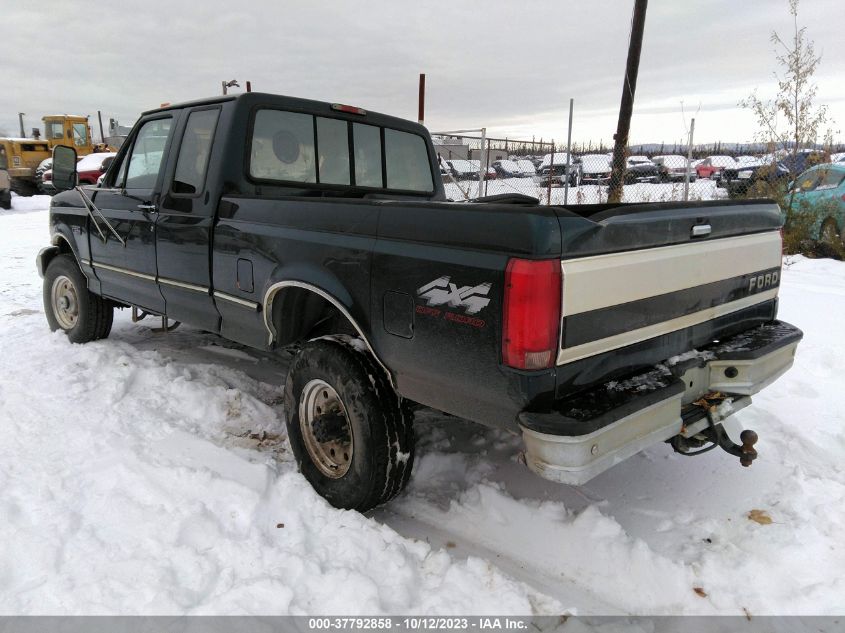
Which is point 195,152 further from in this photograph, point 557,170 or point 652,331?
point 557,170

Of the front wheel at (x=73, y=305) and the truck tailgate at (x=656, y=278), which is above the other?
the truck tailgate at (x=656, y=278)

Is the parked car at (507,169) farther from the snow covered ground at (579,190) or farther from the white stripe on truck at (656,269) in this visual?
the white stripe on truck at (656,269)

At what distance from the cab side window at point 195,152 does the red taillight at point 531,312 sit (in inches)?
95.1

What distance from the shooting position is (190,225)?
384 cm

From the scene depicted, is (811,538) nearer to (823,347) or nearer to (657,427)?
(657,427)

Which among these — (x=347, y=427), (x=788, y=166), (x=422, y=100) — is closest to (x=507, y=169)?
(x=422, y=100)

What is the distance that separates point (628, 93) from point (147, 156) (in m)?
10.5

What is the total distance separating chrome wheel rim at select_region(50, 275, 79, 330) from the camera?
560 centimetres

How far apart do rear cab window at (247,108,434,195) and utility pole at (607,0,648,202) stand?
8477mm

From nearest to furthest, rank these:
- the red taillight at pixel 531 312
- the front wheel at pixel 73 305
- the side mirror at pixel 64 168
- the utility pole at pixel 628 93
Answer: the red taillight at pixel 531 312 → the side mirror at pixel 64 168 → the front wheel at pixel 73 305 → the utility pole at pixel 628 93

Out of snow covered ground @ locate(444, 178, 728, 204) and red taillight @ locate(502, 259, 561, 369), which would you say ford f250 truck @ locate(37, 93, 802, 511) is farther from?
snow covered ground @ locate(444, 178, 728, 204)

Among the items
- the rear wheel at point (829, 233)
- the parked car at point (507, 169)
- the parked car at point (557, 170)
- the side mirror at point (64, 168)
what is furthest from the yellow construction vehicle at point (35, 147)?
the rear wheel at point (829, 233)

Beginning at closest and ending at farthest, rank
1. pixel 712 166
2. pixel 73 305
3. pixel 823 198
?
pixel 73 305, pixel 823 198, pixel 712 166

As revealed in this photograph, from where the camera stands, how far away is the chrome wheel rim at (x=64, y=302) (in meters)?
5.60
